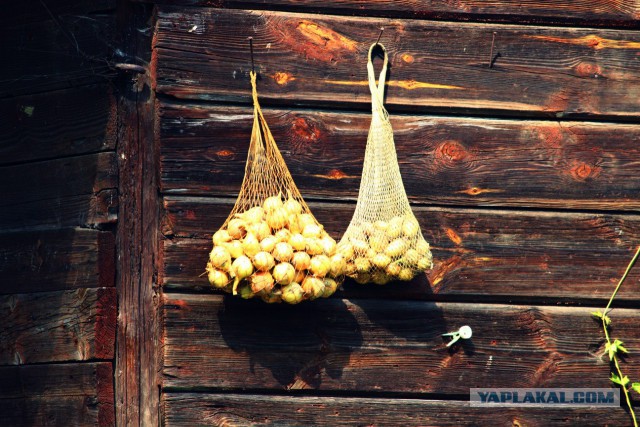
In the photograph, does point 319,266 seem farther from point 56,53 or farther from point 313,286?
point 56,53

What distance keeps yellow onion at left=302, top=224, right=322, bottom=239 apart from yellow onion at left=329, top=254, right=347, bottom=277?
9 cm

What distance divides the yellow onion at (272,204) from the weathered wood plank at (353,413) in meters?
0.64

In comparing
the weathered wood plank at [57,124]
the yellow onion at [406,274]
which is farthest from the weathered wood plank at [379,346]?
the weathered wood plank at [57,124]

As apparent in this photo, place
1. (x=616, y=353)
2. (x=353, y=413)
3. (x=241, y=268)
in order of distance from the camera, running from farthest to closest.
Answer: (x=616, y=353)
(x=353, y=413)
(x=241, y=268)

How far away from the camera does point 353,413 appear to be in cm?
300

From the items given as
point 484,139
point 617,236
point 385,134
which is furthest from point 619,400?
point 385,134

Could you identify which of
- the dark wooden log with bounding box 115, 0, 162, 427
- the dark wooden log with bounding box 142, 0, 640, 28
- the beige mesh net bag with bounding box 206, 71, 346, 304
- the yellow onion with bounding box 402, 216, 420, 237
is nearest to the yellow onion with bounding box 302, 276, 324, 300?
the beige mesh net bag with bounding box 206, 71, 346, 304

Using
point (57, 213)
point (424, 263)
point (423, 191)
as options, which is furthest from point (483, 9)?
point (57, 213)

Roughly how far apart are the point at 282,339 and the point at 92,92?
3.51ft

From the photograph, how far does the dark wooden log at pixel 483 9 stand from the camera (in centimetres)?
309

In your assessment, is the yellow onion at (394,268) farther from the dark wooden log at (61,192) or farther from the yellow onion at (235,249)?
the dark wooden log at (61,192)

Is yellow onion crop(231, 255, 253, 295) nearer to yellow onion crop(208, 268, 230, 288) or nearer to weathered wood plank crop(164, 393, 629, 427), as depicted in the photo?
yellow onion crop(208, 268, 230, 288)

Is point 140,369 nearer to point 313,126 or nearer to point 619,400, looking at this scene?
point 313,126

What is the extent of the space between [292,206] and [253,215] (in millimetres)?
134
